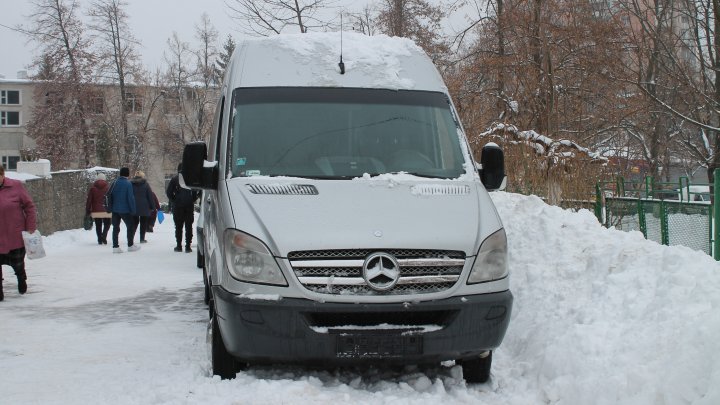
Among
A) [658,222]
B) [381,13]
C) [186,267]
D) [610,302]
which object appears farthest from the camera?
[381,13]

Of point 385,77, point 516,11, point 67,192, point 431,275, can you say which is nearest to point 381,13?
point 516,11

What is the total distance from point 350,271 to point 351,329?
36cm

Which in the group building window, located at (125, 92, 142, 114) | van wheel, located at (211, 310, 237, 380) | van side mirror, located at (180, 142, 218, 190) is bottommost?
van wheel, located at (211, 310, 237, 380)

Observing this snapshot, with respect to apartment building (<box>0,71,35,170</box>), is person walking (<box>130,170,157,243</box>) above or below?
below

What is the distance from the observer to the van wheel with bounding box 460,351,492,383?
5383 millimetres

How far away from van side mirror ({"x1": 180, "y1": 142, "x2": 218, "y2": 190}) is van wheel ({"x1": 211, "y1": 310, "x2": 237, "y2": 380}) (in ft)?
3.58

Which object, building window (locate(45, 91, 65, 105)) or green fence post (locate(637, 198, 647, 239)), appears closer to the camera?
green fence post (locate(637, 198, 647, 239))

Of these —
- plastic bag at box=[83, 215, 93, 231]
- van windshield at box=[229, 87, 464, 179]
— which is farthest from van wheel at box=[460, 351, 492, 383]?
plastic bag at box=[83, 215, 93, 231]

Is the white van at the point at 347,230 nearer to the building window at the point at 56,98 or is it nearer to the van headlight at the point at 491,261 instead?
the van headlight at the point at 491,261

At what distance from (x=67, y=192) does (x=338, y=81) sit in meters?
17.8

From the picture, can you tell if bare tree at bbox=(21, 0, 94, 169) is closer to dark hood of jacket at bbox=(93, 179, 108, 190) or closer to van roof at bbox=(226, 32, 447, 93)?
dark hood of jacket at bbox=(93, 179, 108, 190)

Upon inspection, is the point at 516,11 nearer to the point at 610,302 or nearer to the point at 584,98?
the point at 584,98

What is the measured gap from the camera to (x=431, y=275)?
4.91 metres

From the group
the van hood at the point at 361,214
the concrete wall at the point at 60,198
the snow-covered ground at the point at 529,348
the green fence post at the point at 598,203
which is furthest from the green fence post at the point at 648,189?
the concrete wall at the point at 60,198
